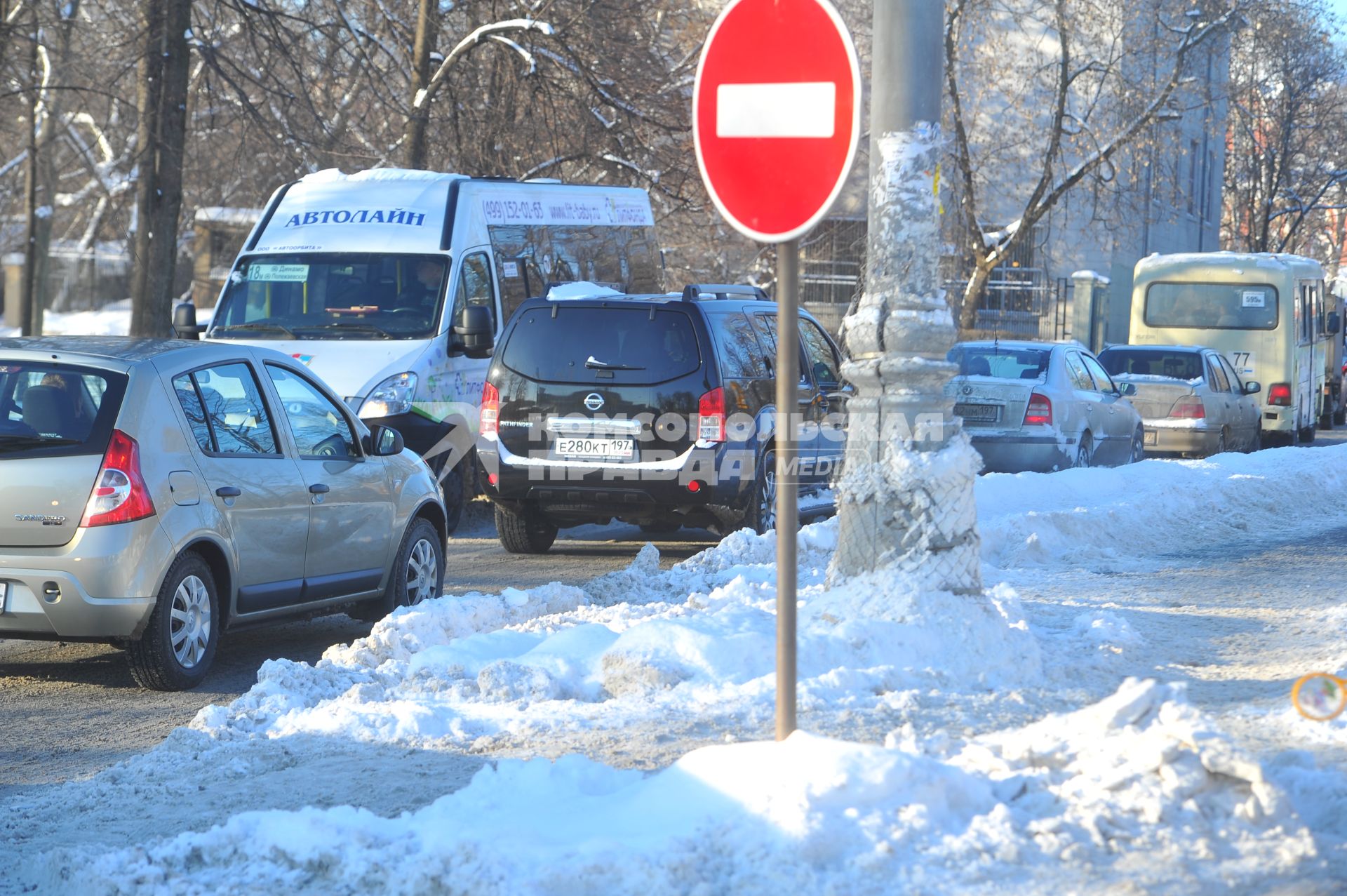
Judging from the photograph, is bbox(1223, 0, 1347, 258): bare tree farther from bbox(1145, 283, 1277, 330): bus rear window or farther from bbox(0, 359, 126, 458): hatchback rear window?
bbox(0, 359, 126, 458): hatchback rear window

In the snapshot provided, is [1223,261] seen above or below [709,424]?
above

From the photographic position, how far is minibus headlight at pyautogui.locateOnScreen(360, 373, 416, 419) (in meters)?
12.3

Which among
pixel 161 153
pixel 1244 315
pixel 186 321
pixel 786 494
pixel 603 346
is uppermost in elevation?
pixel 161 153

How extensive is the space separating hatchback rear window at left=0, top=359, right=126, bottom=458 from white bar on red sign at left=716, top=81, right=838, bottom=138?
3.68 meters

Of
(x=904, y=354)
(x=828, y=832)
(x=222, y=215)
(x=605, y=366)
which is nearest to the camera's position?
(x=828, y=832)

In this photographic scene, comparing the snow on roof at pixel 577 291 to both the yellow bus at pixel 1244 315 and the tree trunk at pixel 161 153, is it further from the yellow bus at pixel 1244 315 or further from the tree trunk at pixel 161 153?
the yellow bus at pixel 1244 315

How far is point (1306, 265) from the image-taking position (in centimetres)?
2784

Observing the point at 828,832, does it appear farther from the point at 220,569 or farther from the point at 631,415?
the point at 631,415

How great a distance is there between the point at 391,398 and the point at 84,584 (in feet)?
18.6

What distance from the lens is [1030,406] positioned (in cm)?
1602

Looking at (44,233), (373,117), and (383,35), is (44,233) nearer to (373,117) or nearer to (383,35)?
(373,117)

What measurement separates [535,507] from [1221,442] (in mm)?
12307

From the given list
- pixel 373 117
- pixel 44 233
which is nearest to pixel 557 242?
pixel 373 117

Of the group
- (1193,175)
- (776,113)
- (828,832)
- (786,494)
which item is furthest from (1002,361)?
(1193,175)
